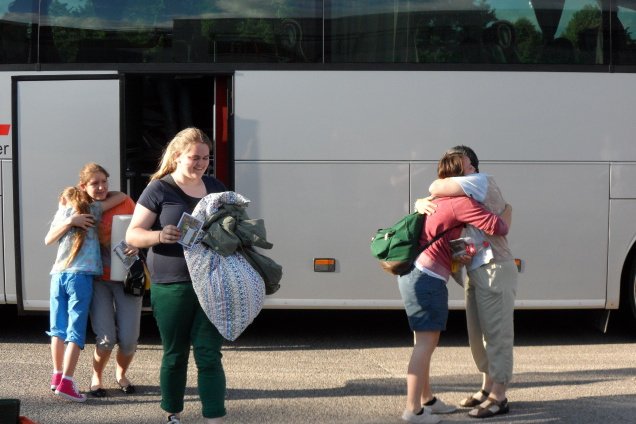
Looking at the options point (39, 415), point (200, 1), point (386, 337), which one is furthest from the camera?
point (386, 337)

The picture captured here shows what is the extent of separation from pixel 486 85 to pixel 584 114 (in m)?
0.86

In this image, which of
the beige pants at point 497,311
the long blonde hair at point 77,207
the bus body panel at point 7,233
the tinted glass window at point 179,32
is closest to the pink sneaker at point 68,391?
the long blonde hair at point 77,207

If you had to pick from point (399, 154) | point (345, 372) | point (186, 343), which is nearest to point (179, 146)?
point (186, 343)

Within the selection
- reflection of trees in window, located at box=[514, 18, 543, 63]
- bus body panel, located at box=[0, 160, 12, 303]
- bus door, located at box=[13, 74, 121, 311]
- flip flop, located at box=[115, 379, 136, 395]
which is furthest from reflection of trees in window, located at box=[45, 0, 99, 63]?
reflection of trees in window, located at box=[514, 18, 543, 63]

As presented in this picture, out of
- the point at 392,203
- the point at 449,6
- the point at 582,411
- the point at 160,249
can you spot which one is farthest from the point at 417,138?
the point at 160,249

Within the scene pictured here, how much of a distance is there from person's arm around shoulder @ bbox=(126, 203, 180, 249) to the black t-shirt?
1.5 inches

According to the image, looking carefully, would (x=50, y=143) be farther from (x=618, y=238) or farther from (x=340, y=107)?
(x=618, y=238)

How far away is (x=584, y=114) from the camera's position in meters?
7.89

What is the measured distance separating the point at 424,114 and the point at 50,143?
10.3 feet

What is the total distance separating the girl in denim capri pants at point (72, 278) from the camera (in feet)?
20.6

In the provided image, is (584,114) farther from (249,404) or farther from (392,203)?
(249,404)

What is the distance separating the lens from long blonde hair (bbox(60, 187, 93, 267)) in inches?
248

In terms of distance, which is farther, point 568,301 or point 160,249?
point 568,301

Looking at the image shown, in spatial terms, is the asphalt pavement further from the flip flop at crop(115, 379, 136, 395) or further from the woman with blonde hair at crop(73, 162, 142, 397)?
the woman with blonde hair at crop(73, 162, 142, 397)
